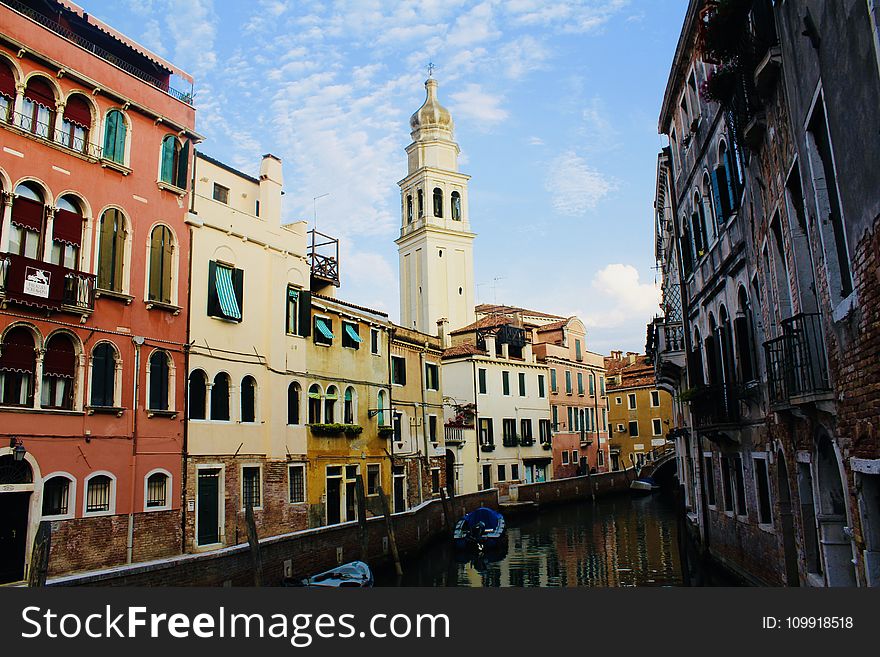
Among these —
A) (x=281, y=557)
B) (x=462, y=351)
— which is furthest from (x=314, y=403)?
(x=462, y=351)

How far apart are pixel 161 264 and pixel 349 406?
8069mm

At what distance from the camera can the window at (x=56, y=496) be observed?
41.7ft

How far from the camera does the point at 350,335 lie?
21719mm

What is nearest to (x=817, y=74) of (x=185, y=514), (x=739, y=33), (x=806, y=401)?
(x=739, y=33)

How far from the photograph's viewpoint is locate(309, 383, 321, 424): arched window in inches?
782

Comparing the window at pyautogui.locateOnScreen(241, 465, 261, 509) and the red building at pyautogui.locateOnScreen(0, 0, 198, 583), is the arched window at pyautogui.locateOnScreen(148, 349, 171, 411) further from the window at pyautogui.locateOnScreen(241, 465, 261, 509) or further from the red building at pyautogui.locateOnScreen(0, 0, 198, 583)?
the window at pyautogui.locateOnScreen(241, 465, 261, 509)

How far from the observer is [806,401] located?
7473 mm

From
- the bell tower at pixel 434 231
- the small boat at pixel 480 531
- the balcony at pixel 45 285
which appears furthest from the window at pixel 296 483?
the bell tower at pixel 434 231

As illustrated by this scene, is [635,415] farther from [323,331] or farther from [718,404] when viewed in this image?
[718,404]

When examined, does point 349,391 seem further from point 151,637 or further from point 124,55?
point 151,637

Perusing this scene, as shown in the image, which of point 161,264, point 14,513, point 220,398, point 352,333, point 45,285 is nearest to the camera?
point 14,513

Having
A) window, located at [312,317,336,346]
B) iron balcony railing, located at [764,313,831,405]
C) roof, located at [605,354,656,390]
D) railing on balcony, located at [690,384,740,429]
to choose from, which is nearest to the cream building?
window, located at [312,317,336,346]

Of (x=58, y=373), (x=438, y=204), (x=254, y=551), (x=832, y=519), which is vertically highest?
(x=438, y=204)

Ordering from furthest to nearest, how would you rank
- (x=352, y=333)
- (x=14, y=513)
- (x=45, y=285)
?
(x=352, y=333) < (x=45, y=285) < (x=14, y=513)
